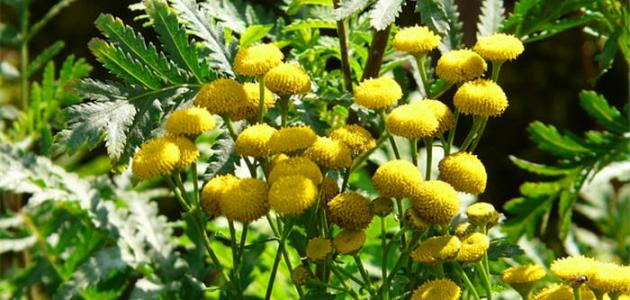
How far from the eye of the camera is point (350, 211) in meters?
1.16

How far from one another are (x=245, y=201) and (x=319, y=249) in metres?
0.11

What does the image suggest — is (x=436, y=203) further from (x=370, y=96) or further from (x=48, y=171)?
(x=48, y=171)

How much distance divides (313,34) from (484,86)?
465 millimetres

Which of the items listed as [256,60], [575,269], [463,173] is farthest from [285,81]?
[575,269]

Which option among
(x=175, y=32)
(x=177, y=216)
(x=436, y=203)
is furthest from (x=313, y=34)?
(x=177, y=216)

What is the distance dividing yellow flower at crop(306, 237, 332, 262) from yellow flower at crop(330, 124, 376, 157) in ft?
0.45

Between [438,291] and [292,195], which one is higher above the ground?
[292,195]

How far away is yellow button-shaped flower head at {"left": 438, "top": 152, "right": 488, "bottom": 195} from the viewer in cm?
120

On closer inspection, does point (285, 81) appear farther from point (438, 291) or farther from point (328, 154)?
point (438, 291)

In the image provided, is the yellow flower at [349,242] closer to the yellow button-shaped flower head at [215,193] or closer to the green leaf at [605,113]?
the yellow button-shaped flower head at [215,193]

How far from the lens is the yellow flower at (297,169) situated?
3.79 feet

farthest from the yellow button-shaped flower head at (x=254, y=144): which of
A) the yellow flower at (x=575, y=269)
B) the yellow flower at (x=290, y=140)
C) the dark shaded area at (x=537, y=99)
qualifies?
the dark shaded area at (x=537, y=99)

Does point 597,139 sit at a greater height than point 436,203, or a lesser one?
lesser

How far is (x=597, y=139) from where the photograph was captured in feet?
6.12
